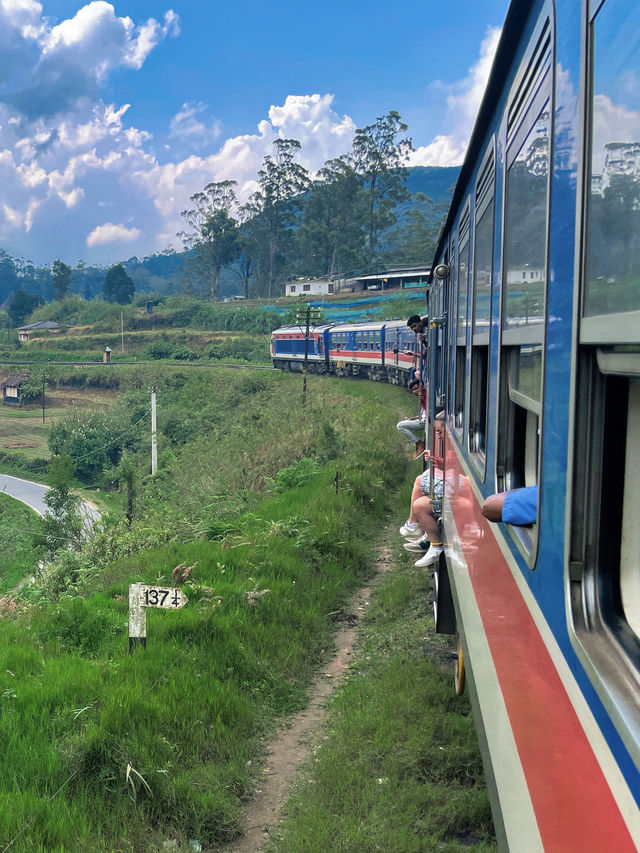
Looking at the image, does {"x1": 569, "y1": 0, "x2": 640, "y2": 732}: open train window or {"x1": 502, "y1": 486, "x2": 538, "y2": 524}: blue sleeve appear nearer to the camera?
{"x1": 569, "y1": 0, "x2": 640, "y2": 732}: open train window

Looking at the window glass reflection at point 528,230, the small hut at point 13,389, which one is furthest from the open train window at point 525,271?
the small hut at point 13,389

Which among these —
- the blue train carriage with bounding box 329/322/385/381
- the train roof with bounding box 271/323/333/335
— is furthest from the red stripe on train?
the train roof with bounding box 271/323/333/335

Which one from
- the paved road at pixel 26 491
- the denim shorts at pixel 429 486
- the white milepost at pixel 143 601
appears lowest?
the paved road at pixel 26 491

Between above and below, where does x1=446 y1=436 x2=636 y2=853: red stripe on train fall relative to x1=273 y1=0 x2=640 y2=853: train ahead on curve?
below

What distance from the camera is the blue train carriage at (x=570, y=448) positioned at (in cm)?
140

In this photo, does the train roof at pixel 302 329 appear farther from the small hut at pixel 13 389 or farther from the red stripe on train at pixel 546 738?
the red stripe on train at pixel 546 738

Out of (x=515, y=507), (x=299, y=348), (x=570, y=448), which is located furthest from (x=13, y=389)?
(x=570, y=448)

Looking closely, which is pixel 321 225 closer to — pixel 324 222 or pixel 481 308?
pixel 324 222

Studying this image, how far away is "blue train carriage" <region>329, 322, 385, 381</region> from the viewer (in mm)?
30953

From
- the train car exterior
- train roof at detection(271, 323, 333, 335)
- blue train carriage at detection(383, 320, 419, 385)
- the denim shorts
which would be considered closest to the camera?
the denim shorts

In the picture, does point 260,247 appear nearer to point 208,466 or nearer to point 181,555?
point 208,466

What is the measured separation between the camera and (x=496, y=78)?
10.3 ft

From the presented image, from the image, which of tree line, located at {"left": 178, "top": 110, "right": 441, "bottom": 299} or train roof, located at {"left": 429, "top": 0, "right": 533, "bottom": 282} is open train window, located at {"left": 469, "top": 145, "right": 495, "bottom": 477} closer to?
train roof, located at {"left": 429, "top": 0, "right": 533, "bottom": 282}

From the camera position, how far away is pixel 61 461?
37844 mm
